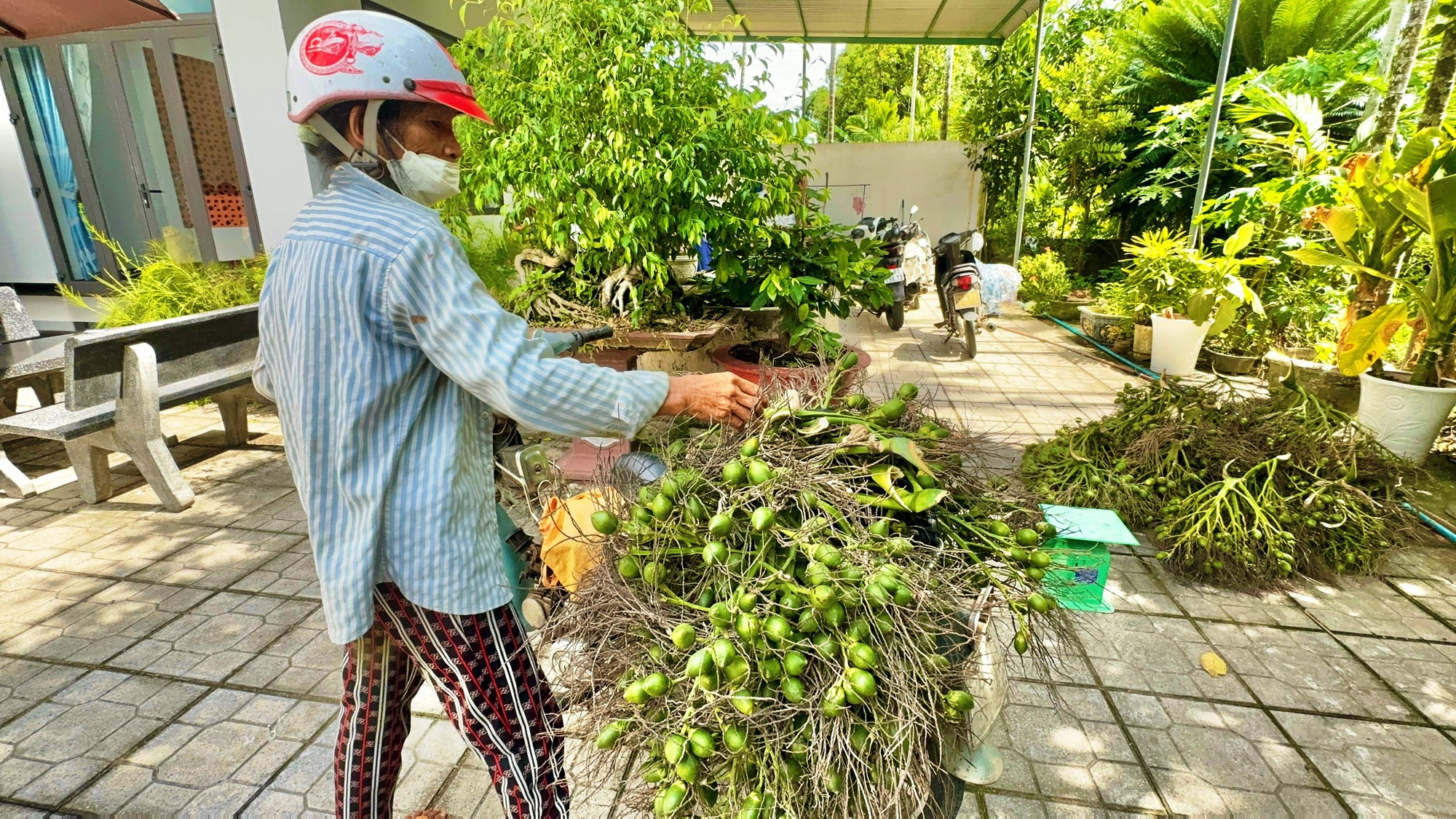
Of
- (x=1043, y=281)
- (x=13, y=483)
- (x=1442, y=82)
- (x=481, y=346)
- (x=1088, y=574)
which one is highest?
(x=1442, y=82)

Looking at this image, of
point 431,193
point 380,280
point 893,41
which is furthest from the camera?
point 893,41

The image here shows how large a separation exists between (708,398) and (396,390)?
545mm

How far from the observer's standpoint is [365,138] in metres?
1.24

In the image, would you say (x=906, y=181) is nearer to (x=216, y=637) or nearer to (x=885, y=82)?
(x=216, y=637)

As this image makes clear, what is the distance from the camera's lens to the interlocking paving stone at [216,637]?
2.57m

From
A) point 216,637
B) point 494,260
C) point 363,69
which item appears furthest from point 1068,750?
point 494,260

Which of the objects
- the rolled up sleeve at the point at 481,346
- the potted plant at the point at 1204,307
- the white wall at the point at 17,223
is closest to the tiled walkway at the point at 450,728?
the rolled up sleeve at the point at 481,346

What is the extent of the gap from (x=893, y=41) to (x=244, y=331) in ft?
27.1

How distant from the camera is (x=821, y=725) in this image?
100cm

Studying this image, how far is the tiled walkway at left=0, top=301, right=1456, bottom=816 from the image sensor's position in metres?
2.01

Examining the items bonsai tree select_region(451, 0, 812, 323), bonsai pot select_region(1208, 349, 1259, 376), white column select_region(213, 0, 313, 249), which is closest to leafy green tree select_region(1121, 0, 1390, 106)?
bonsai pot select_region(1208, 349, 1259, 376)

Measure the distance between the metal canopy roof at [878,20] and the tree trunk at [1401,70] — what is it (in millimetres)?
3610

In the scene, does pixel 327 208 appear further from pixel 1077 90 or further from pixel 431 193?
pixel 1077 90

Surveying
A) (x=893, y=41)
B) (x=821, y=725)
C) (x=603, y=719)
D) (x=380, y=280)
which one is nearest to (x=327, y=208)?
(x=380, y=280)
